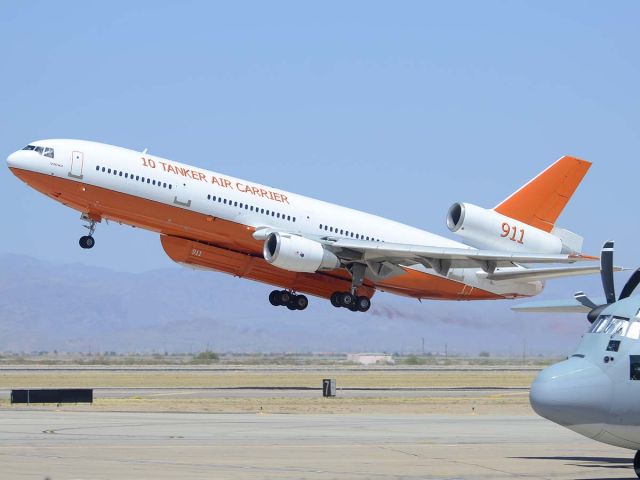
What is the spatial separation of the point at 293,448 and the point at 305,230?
3244 centimetres

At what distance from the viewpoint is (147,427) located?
3244 centimetres

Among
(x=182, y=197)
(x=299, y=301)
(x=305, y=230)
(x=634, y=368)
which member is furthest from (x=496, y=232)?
(x=634, y=368)

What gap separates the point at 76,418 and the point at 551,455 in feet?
49.1

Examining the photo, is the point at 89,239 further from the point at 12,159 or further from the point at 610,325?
the point at 610,325

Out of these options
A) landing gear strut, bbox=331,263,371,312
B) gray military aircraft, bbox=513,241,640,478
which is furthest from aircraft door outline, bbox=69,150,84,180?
gray military aircraft, bbox=513,241,640,478

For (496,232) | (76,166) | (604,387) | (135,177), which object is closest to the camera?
(604,387)

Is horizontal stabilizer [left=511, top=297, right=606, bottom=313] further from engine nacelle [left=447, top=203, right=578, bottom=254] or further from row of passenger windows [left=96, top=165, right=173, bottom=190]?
engine nacelle [left=447, top=203, right=578, bottom=254]

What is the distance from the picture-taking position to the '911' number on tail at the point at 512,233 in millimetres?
62438

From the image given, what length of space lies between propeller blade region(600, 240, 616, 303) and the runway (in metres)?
3.32

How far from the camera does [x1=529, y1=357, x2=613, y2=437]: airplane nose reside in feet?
69.0

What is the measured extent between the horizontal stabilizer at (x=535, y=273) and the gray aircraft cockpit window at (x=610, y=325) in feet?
125

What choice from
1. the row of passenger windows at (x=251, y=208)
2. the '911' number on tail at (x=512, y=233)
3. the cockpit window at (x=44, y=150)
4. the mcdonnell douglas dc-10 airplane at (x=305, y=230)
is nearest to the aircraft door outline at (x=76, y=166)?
the mcdonnell douglas dc-10 airplane at (x=305, y=230)

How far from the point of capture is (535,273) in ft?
203

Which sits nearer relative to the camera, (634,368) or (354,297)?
Result: (634,368)
